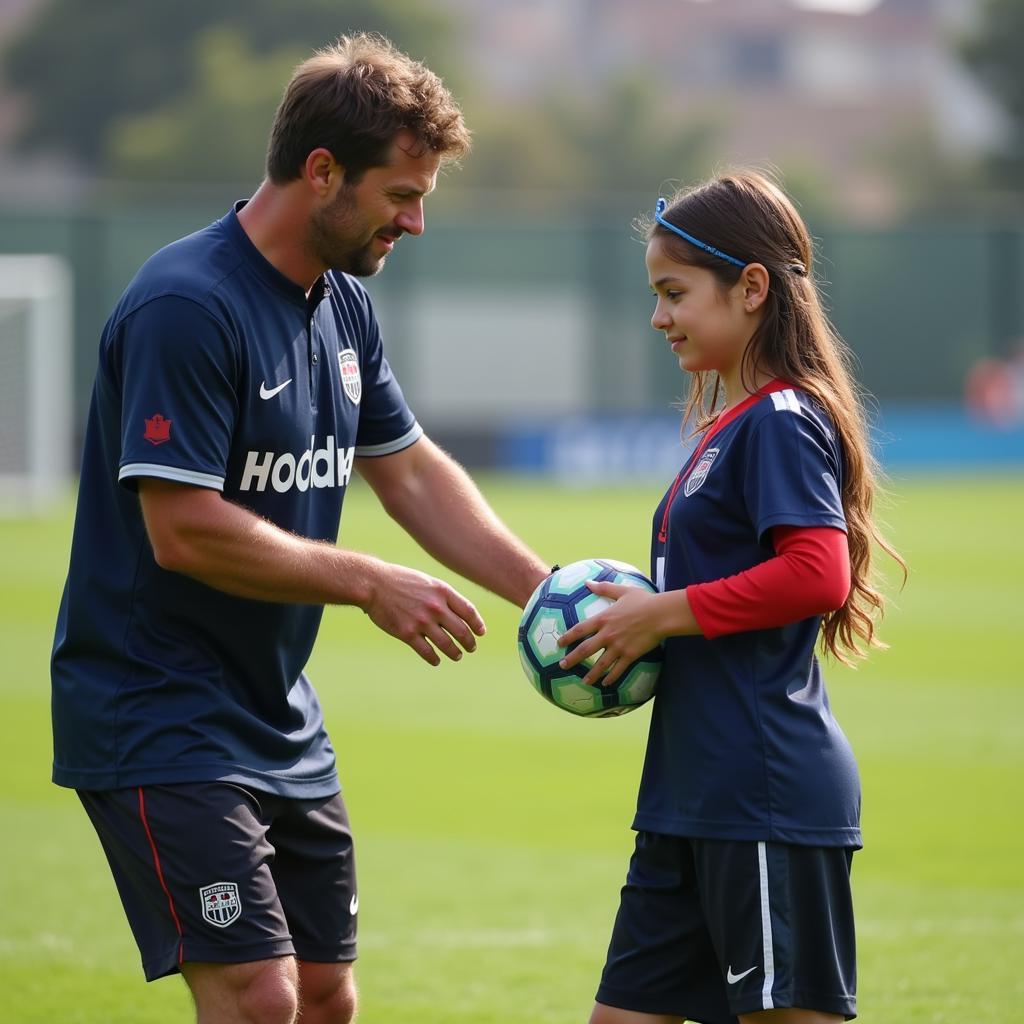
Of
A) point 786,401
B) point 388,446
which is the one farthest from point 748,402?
point 388,446

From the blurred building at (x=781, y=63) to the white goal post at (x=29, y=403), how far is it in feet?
178

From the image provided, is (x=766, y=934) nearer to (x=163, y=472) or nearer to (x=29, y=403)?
(x=163, y=472)

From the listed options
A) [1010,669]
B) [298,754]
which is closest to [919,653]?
[1010,669]

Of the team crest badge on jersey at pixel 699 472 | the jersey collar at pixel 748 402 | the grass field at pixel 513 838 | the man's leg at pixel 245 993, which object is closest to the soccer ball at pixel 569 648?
the team crest badge on jersey at pixel 699 472

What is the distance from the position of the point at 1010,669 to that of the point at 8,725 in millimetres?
6846

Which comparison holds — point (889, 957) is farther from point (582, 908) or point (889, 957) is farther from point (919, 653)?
point (919, 653)

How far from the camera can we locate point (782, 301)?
4.03 m

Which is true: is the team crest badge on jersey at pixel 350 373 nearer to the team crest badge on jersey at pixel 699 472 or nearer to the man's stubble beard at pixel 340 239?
the man's stubble beard at pixel 340 239

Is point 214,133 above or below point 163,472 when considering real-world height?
above

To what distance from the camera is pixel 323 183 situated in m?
4.20

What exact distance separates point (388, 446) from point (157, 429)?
45.2 inches

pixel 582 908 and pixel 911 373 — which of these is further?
pixel 911 373

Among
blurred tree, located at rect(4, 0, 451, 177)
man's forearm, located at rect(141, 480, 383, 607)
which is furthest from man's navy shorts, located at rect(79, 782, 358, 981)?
blurred tree, located at rect(4, 0, 451, 177)

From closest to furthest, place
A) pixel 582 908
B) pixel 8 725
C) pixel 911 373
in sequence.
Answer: pixel 582 908
pixel 8 725
pixel 911 373
